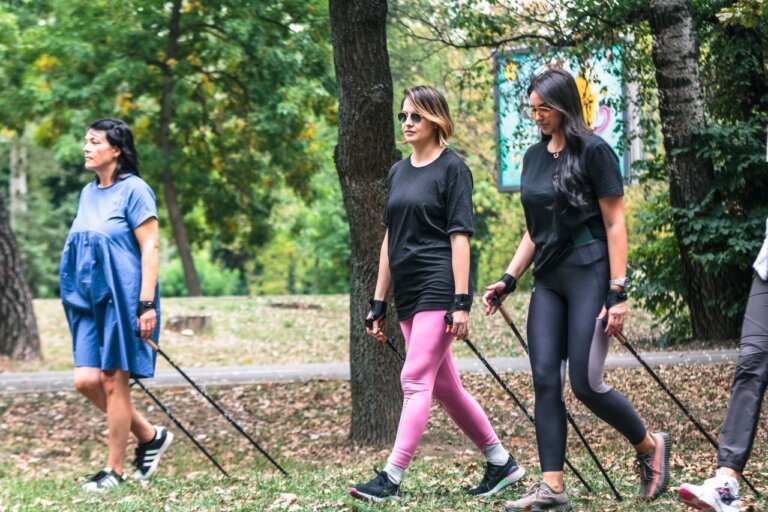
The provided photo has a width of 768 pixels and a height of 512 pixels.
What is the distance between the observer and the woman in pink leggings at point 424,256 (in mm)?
5500

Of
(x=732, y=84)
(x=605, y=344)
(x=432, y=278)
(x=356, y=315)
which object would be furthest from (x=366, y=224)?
(x=732, y=84)

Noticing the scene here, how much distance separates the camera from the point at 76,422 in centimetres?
1044

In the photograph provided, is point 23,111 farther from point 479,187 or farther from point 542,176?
point 542,176

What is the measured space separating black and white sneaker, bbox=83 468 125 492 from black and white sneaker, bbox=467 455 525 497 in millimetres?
2151

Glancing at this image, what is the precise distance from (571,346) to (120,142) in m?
3.14

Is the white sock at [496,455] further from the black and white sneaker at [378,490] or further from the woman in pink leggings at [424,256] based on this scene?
the black and white sneaker at [378,490]

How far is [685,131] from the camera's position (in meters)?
11.3

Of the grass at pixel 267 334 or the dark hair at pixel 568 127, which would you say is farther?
the grass at pixel 267 334

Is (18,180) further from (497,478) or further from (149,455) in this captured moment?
(497,478)

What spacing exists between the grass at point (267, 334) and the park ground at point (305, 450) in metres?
0.89

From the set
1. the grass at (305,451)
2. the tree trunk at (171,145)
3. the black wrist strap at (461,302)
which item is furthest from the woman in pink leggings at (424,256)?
the tree trunk at (171,145)

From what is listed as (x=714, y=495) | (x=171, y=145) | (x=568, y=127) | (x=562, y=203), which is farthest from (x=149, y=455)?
(x=171, y=145)

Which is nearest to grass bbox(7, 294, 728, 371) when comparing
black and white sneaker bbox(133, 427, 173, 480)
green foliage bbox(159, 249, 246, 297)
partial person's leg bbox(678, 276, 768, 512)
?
black and white sneaker bbox(133, 427, 173, 480)

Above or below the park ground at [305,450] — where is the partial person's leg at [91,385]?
above
